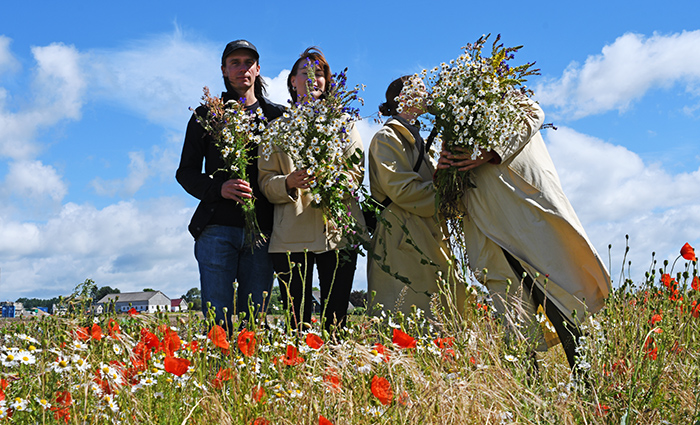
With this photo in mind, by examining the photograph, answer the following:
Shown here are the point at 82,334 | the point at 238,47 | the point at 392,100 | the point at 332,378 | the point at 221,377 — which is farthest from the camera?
the point at 392,100

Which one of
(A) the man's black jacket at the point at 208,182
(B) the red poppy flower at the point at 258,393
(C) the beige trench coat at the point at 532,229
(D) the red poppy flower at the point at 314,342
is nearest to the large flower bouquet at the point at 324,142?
(A) the man's black jacket at the point at 208,182

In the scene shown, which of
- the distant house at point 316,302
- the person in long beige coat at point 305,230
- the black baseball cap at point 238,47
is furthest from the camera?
the black baseball cap at point 238,47

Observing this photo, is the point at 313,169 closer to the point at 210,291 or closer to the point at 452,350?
the point at 210,291

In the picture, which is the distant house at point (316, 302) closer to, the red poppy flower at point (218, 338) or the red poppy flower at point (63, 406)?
the red poppy flower at point (218, 338)

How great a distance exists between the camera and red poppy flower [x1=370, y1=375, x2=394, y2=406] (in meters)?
2.11

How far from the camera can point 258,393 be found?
228 centimetres

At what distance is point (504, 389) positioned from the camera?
2414 mm

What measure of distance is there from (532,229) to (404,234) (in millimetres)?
961

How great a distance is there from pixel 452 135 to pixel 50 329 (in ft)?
8.90

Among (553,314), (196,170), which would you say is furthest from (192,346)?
(553,314)

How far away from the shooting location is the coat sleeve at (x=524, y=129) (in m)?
4.07

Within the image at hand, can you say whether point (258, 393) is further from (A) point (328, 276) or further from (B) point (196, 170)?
(B) point (196, 170)

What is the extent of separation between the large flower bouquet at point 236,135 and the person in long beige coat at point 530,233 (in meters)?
1.40

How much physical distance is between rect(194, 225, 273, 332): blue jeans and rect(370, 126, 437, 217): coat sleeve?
3.33ft
